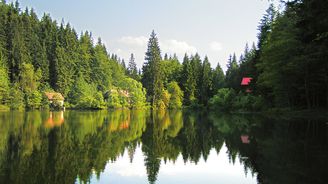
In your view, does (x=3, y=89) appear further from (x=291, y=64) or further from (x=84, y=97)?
(x=291, y=64)

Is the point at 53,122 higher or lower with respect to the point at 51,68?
lower

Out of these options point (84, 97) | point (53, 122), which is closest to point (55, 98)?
point (84, 97)

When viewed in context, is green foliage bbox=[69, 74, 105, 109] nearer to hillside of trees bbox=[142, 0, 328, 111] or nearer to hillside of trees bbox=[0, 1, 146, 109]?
hillside of trees bbox=[0, 1, 146, 109]

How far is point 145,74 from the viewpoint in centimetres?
9212

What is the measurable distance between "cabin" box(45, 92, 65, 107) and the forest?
5.72 ft

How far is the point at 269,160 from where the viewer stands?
10.4m

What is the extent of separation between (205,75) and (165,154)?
86875mm

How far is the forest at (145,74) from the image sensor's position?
3491 centimetres

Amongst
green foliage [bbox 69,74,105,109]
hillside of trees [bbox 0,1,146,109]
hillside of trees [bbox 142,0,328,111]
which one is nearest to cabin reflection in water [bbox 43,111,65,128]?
hillside of trees [bbox 142,0,328,111]

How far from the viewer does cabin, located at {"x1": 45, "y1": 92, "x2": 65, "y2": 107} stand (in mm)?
73794

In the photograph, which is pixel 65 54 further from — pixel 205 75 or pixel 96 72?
pixel 205 75

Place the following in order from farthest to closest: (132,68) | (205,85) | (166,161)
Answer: (132,68), (205,85), (166,161)

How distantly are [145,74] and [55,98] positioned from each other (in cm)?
2533

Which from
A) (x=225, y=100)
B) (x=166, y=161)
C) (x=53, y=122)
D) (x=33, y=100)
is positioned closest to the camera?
(x=166, y=161)
